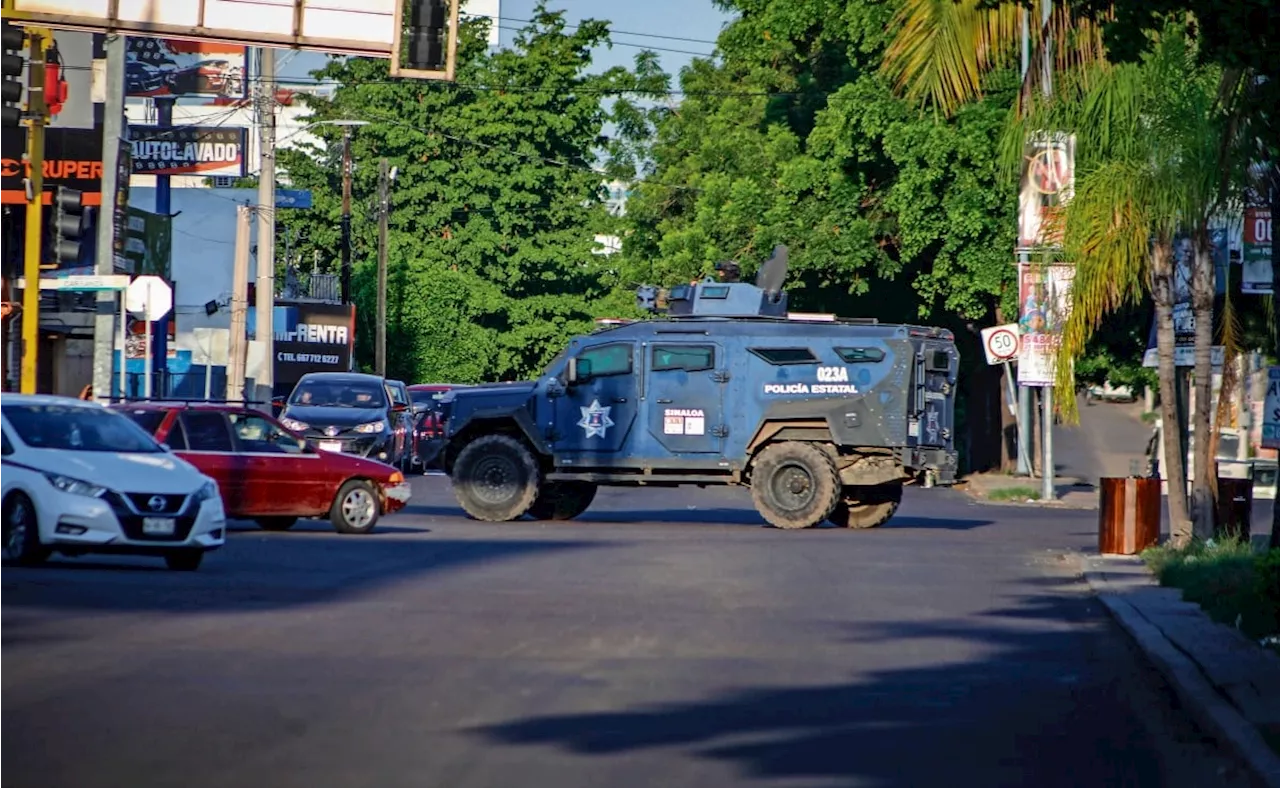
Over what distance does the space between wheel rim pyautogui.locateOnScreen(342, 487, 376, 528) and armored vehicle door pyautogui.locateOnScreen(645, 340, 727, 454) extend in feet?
16.6

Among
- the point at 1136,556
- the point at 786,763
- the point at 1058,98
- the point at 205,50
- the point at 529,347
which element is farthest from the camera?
the point at 529,347

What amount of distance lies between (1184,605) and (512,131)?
57.0m

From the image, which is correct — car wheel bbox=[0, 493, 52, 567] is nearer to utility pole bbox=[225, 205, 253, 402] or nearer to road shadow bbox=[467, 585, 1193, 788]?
road shadow bbox=[467, 585, 1193, 788]

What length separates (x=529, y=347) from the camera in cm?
7225

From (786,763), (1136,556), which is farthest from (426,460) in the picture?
(786,763)

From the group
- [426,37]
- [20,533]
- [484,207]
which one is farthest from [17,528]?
[484,207]

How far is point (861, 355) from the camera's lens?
27.6m

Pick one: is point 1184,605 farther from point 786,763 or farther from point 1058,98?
point 786,763

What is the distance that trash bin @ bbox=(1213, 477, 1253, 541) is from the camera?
2053 centimetres

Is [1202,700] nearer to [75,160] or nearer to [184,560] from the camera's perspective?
[184,560]

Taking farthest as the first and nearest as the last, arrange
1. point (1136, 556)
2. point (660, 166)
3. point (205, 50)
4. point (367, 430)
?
point (660, 166), point (205, 50), point (367, 430), point (1136, 556)

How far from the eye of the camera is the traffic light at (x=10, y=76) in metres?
21.3

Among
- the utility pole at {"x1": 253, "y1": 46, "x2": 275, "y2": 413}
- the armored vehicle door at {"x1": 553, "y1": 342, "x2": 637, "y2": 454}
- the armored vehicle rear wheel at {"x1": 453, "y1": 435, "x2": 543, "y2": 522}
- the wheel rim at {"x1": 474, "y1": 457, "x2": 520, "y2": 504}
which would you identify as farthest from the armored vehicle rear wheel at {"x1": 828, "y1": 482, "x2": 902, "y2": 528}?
the utility pole at {"x1": 253, "y1": 46, "x2": 275, "y2": 413}

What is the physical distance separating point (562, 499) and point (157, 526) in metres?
11.9
